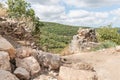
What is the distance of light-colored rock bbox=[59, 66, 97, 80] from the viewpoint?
8.36m

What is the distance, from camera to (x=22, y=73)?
7559mm

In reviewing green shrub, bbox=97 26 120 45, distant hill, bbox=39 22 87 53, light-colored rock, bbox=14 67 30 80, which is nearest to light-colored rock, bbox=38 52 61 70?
light-colored rock, bbox=14 67 30 80

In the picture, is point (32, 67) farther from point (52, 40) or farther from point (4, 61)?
point (52, 40)

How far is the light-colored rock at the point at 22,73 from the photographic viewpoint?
24.6 ft

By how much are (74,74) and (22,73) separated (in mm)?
1713

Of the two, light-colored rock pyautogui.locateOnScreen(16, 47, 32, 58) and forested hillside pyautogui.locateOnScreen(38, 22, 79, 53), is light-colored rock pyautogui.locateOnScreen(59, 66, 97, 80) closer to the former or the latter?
light-colored rock pyautogui.locateOnScreen(16, 47, 32, 58)

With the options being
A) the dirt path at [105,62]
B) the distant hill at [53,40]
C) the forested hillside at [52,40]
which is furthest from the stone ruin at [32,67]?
the distant hill at [53,40]

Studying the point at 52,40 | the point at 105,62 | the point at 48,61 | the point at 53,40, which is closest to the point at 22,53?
the point at 48,61

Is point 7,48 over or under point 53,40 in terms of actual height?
over

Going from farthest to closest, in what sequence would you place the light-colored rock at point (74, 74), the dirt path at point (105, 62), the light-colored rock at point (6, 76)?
1. the dirt path at point (105, 62)
2. the light-colored rock at point (74, 74)
3. the light-colored rock at point (6, 76)

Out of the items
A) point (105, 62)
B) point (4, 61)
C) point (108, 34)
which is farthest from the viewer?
point (108, 34)

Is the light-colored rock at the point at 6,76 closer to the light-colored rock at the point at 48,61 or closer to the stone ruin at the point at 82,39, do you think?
the light-colored rock at the point at 48,61

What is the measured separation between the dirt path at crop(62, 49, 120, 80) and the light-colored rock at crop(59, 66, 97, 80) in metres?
1.02

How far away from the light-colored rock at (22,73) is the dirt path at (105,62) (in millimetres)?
2874
